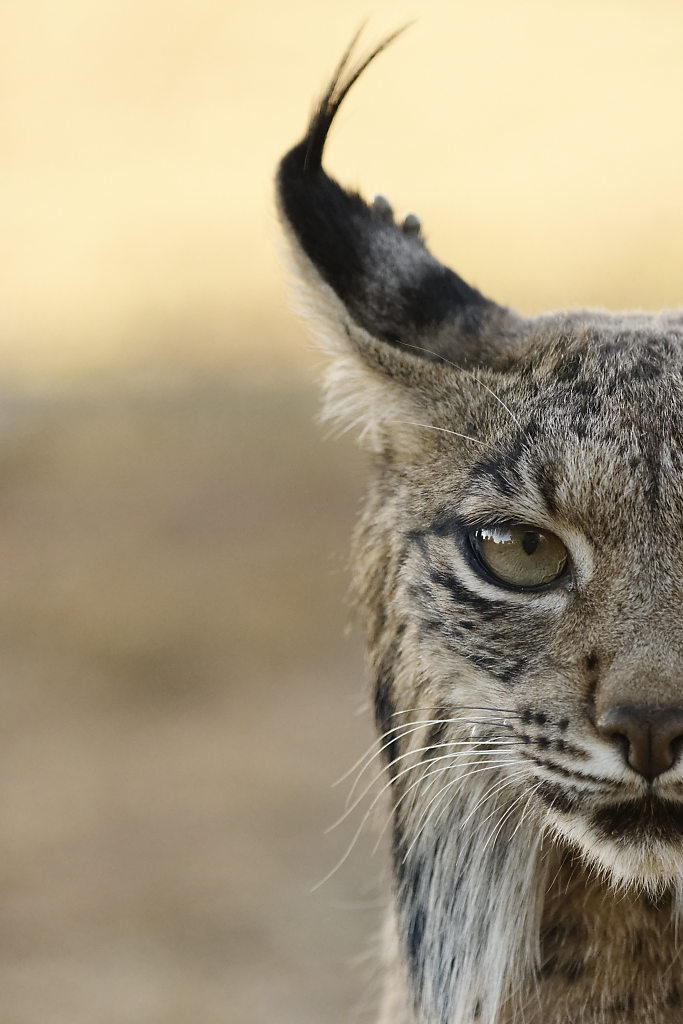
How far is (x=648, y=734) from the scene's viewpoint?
2.59m

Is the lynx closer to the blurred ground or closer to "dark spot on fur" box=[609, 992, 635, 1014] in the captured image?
"dark spot on fur" box=[609, 992, 635, 1014]

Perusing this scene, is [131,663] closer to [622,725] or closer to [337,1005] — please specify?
[337,1005]

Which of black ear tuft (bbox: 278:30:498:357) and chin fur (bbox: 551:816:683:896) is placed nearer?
chin fur (bbox: 551:816:683:896)

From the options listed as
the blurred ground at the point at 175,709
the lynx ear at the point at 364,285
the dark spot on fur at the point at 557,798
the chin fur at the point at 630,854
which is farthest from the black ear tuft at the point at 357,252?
the blurred ground at the point at 175,709

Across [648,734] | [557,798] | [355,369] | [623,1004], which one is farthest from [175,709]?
[648,734]

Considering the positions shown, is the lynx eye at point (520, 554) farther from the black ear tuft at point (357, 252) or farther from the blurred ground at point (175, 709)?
the blurred ground at point (175, 709)

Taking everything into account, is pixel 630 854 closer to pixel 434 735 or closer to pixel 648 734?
pixel 648 734

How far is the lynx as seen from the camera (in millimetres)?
2771

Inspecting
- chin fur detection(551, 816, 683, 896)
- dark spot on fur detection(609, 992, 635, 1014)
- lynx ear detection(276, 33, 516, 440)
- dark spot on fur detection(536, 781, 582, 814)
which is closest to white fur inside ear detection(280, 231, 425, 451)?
lynx ear detection(276, 33, 516, 440)

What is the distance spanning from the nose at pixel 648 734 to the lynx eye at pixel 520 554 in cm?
41

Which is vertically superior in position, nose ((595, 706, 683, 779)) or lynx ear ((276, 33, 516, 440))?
lynx ear ((276, 33, 516, 440))

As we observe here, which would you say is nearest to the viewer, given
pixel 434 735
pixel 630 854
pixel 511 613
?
pixel 630 854

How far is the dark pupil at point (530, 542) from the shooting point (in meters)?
3.01

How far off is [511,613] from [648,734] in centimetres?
47
